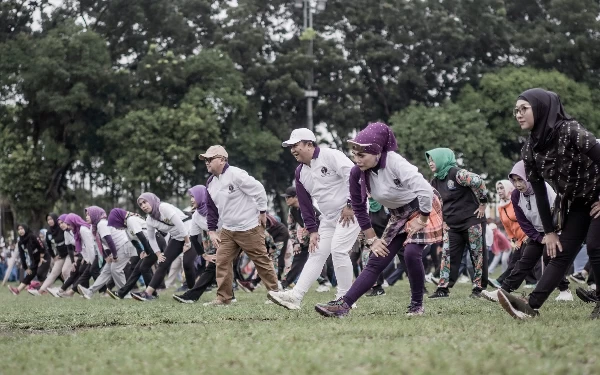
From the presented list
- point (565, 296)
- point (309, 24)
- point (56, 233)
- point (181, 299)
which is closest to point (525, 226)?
point (565, 296)

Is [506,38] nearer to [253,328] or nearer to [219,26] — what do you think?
[219,26]

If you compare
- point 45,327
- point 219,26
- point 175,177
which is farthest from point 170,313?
point 219,26

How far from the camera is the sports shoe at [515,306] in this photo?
26.4 ft

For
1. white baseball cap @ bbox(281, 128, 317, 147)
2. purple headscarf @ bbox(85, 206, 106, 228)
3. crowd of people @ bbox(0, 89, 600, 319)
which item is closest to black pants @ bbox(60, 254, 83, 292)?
crowd of people @ bbox(0, 89, 600, 319)

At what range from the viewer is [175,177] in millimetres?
40906

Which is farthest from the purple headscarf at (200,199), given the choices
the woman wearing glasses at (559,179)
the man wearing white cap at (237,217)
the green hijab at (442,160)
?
the woman wearing glasses at (559,179)

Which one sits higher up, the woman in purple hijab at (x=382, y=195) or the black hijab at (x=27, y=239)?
the woman in purple hijab at (x=382, y=195)

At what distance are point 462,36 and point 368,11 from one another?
4661 mm

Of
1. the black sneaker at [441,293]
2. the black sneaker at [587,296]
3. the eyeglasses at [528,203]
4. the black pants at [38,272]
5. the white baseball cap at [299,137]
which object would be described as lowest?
the black pants at [38,272]

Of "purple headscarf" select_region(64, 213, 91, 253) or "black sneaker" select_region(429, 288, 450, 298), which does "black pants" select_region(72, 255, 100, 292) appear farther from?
"black sneaker" select_region(429, 288, 450, 298)

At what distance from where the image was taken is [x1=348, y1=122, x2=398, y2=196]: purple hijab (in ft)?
28.0

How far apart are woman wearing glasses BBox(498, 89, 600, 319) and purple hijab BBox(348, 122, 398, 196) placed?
125cm

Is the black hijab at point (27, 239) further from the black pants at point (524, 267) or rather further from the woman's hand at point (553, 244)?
the woman's hand at point (553, 244)

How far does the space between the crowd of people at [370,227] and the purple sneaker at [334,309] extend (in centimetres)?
1
